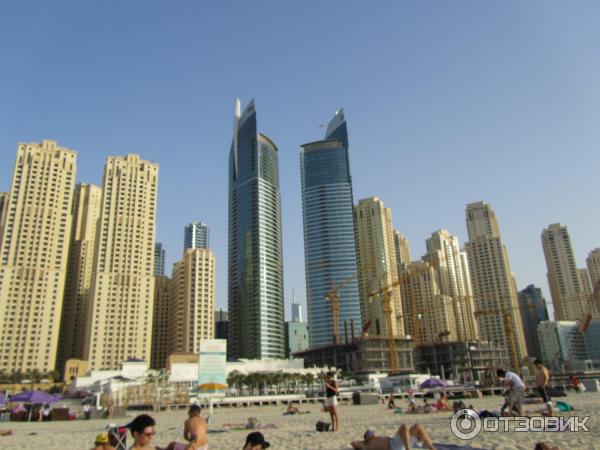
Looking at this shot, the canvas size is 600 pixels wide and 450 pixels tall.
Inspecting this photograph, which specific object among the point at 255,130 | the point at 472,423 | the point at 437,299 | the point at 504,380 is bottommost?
the point at 472,423

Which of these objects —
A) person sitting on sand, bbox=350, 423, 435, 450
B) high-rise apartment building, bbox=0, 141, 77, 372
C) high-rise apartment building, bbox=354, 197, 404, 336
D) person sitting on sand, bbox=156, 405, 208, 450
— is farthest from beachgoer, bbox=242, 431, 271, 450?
high-rise apartment building, bbox=354, 197, 404, 336

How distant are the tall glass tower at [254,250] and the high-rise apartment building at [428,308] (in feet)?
162

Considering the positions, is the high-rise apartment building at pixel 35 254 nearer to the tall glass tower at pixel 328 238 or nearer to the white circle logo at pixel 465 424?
the tall glass tower at pixel 328 238

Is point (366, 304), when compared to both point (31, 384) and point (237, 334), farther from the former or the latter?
point (31, 384)

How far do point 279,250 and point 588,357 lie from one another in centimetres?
13214

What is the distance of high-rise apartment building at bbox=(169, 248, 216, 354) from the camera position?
471 ft

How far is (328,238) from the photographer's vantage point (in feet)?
582

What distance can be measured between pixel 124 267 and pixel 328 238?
75.3 m

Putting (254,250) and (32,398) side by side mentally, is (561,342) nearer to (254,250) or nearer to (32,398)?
(254,250)

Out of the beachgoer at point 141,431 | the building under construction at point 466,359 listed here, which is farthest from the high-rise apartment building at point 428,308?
the beachgoer at point 141,431

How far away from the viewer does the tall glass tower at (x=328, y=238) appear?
171250 millimetres

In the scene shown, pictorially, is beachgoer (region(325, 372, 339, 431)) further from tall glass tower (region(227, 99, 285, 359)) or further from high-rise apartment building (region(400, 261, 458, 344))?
high-rise apartment building (region(400, 261, 458, 344))

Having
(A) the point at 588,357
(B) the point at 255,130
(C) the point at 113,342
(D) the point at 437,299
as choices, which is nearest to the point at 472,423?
(C) the point at 113,342

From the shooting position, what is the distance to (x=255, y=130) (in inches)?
7466
